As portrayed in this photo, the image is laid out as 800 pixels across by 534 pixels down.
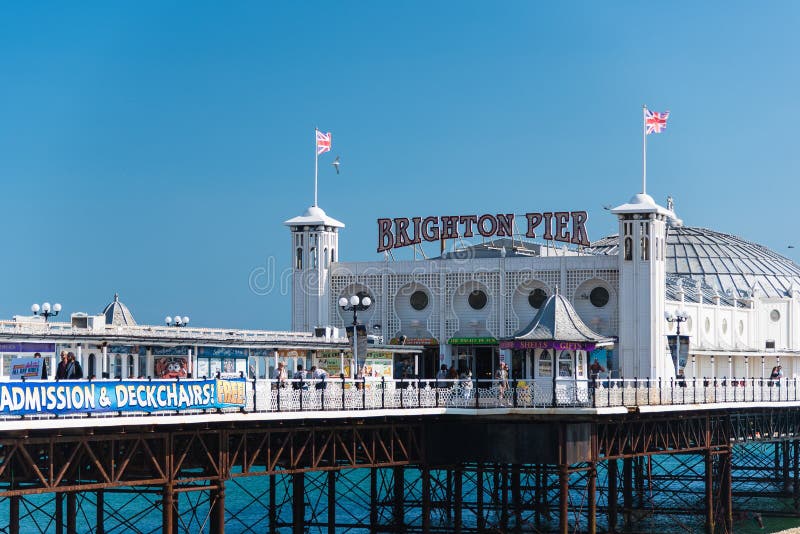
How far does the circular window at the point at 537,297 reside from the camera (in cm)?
7588

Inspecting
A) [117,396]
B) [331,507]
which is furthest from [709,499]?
[117,396]

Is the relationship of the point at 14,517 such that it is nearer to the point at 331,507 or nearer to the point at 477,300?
the point at 331,507

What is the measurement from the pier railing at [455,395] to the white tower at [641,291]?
445 inches

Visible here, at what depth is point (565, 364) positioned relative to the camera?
5447cm

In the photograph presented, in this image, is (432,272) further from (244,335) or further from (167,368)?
(167,368)

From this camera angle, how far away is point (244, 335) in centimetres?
5862

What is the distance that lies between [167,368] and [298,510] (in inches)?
371

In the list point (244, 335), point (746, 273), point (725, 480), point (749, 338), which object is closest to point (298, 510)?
point (244, 335)

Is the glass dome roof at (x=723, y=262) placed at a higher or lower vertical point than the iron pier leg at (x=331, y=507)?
higher

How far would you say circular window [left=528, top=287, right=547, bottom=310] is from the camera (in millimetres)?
75875

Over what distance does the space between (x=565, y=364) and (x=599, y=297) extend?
20.8m

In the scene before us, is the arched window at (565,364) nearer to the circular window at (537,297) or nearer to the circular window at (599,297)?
the circular window at (599,297)

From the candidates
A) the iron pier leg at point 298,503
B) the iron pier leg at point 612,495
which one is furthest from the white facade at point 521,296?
the iron pier leg at point 298,503

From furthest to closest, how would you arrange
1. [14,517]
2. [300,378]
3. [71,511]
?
1. [71,511]
2. [300,378]
3. [14,517]
